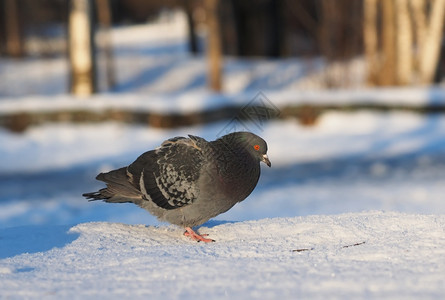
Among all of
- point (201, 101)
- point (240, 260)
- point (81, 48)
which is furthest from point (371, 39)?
→ point (240, 260)

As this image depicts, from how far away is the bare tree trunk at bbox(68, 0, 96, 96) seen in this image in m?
15.1

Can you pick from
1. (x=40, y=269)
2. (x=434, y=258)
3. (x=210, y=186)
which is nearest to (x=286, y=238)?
(x=210, y=186)

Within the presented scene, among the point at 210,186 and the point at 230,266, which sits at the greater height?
the point at 210,186

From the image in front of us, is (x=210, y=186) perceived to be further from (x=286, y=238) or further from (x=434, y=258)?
(x=434, y=258)

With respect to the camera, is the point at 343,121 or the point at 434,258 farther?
the point at 343,121

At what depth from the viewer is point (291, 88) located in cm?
2128

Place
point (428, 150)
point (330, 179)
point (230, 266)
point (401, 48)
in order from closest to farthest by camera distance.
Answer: point (230, 266)
point (330, 179)
point (428, 150)
point (401, 48)

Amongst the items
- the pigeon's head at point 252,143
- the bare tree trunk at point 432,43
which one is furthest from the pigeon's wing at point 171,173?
the bare tree trunk at point 432,43

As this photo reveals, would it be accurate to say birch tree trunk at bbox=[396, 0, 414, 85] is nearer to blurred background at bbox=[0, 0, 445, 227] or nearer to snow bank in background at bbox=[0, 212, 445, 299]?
blurred background at bbox=[0, 0, 445, 227]

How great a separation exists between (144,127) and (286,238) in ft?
30.3

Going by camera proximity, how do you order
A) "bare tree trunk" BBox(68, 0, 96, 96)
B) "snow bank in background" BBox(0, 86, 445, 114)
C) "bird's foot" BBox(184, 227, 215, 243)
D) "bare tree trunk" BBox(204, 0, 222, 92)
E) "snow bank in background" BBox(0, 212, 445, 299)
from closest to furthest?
"snow bank in background" BBox(0, 212, 445, 299), "bird's foot" BBox(184, 227, 215, 243), "snow bank in background" BBox(0, 86, 445, 114), "bare tree trunk" BBox(68, 0, 96, 96), "bare tree trunk" BBox(204, 0, 222, 92)

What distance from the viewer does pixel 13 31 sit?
27078mm

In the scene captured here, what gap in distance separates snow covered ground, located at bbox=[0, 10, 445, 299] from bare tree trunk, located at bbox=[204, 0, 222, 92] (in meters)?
2.94

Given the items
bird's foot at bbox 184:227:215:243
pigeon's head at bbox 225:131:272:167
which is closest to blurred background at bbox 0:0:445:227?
pigeon's head at bbox 225:131:272:167
